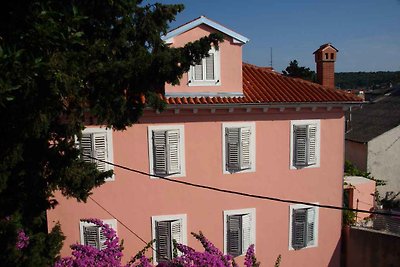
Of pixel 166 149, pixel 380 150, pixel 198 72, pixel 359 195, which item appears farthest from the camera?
pixel 380 150

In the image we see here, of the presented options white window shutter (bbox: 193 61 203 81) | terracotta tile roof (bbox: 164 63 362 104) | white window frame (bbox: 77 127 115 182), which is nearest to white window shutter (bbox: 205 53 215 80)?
white window shutter (bbox: 193 61 203 81)

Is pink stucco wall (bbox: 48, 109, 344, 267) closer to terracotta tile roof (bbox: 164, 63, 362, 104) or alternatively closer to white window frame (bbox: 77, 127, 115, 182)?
white window frame (bbox: 77, 127, 115, 182)

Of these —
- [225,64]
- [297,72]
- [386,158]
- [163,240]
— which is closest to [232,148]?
[225,64]

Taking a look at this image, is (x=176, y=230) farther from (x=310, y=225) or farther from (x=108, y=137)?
(x=310, y=225)

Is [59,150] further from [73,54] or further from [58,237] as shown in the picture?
[73,54]

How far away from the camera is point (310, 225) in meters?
12.1

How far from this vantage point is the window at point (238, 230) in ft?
37.5

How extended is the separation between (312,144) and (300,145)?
411mm

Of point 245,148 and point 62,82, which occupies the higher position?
point 62,82

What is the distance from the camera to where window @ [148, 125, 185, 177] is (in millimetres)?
10500

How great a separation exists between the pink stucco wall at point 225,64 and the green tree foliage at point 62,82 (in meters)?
4.03

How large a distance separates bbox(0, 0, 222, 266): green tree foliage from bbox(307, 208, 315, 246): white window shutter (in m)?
7.57

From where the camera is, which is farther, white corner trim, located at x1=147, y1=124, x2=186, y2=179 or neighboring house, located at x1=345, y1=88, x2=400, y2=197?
neighboring house, located at x1=345, y1=88, x2=400, y2=197

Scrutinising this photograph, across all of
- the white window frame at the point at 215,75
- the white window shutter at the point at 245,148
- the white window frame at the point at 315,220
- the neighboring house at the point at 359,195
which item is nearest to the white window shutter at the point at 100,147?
the white window frame at the point at 215,75
